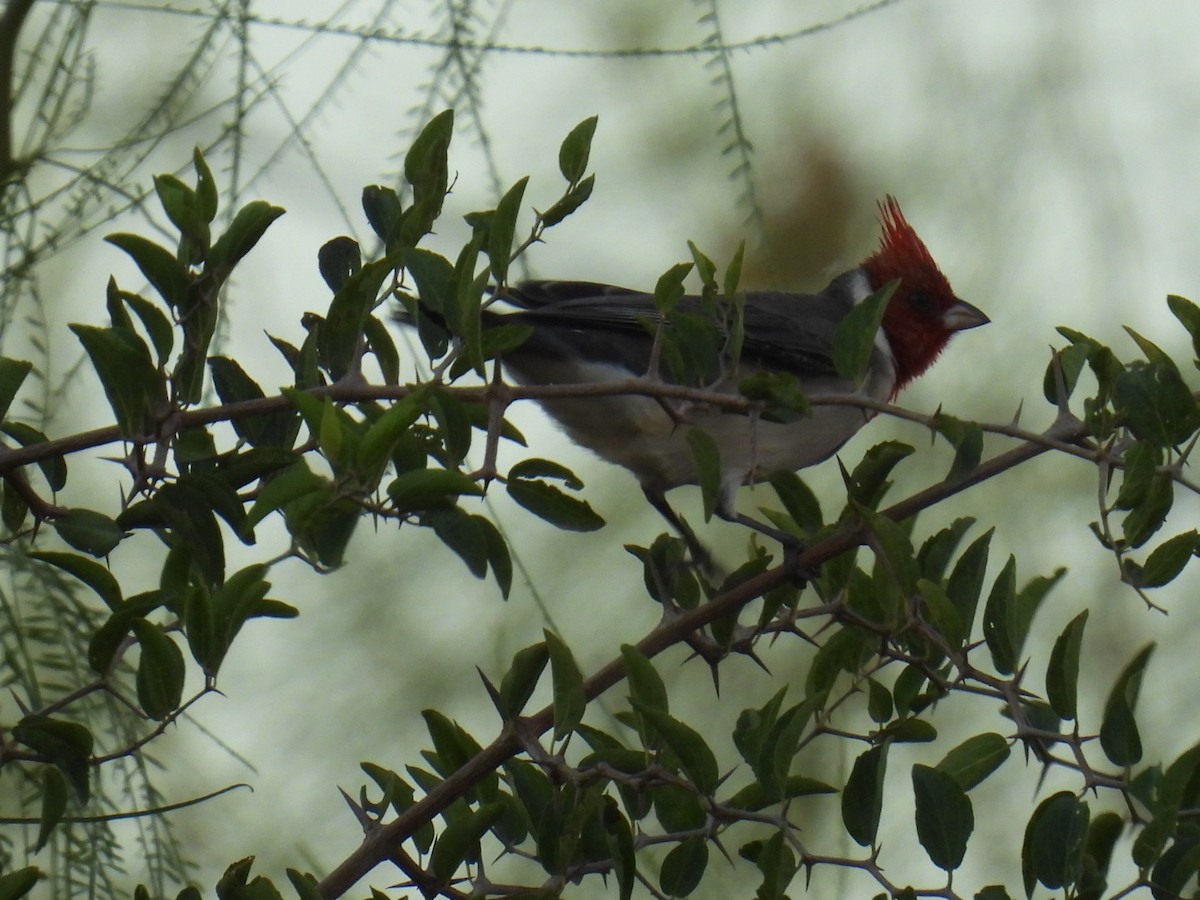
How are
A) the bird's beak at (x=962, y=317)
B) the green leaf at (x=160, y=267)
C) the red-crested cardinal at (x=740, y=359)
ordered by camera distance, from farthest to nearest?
the bird's beak at (x=962, y=317) → the red-crested cardinal at (x=740, y=359) → the green leaf at (x=160, y=267)

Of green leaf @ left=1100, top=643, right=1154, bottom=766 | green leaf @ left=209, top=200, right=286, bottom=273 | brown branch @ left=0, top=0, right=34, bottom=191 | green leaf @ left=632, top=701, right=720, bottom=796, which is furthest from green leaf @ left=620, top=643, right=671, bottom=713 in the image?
brown branch @ left=0, top=0, right=34, bottom=191

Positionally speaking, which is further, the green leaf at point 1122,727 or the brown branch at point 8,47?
the brown branch at point 8,47

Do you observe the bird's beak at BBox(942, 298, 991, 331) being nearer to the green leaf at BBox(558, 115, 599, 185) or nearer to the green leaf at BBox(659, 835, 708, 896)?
the green leaf at BBox(558, 115, 599, 185)

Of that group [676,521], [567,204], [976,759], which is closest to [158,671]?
[567,204]

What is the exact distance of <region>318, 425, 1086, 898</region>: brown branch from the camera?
169 cm

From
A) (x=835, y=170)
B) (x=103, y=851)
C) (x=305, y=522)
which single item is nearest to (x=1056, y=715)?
(x=305, y=522)

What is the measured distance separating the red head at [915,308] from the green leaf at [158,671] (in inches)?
134

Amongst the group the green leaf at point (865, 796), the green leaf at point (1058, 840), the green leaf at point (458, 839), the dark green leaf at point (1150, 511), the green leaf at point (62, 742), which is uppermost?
the green leaf at point (62, 742)

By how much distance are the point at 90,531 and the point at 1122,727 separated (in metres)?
1.18

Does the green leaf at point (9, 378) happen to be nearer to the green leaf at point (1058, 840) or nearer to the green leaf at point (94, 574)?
the green leaf at point (94, 574)

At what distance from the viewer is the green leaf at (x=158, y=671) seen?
166 centimetres

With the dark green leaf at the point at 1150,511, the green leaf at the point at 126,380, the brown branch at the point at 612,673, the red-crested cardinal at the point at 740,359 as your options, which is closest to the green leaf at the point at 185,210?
the green leaf at the point at 126,380

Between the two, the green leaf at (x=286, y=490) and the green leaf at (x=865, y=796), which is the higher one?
the green leaf at (x=286, y=490)

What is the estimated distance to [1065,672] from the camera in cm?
180
